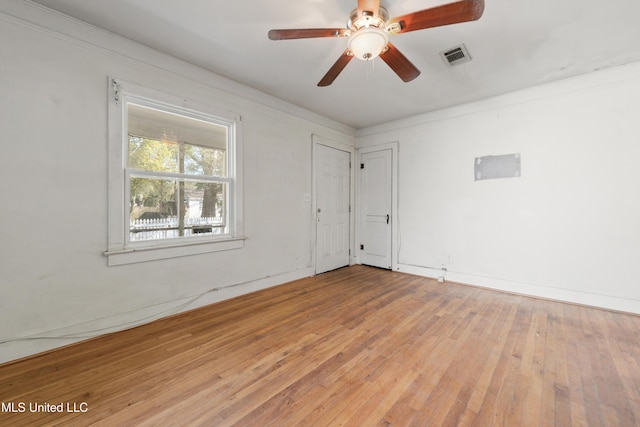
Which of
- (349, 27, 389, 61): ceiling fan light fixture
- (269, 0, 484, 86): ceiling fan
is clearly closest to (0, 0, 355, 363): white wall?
(269, 0, 484, 86): ceiling fan

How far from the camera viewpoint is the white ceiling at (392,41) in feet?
6.59

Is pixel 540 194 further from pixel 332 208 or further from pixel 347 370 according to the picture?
pixel 347 370

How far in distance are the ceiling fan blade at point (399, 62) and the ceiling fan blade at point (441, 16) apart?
0.61 ft

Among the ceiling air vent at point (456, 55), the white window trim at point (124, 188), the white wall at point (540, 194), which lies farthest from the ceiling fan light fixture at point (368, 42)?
the white wall at point (540, 194)

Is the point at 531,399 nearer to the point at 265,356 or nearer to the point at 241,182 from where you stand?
the point at 265,356

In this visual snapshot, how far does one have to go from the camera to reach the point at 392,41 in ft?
7.93

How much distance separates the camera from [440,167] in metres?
4.10

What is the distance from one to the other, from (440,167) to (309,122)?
87.8 inches

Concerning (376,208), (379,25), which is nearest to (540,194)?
(376,208)

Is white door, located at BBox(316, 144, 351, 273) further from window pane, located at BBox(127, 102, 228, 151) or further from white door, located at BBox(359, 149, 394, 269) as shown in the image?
window pane, located at BBox(127, 102, 228, 151)

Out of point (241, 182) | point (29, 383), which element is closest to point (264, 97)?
point (241, 182)

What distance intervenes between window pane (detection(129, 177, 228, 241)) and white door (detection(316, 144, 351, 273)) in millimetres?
1684

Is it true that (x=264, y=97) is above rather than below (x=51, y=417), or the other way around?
above

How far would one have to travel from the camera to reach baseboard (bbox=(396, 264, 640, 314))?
282 centimetres
